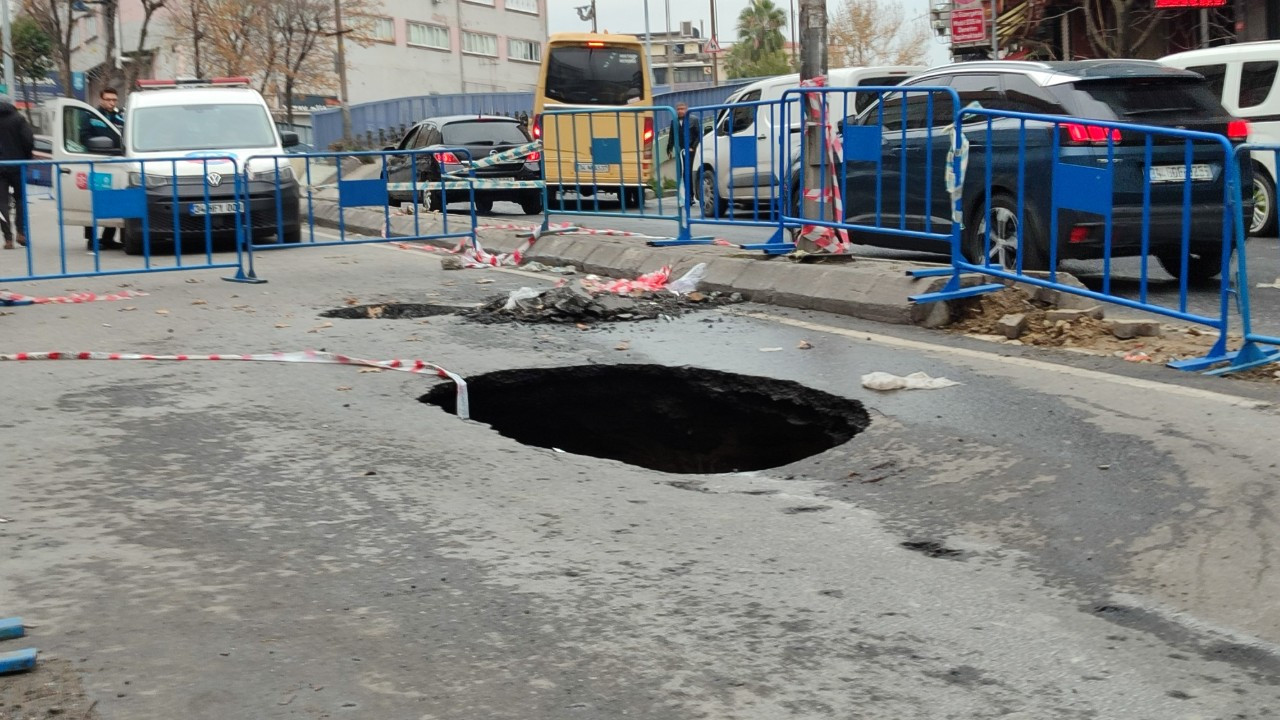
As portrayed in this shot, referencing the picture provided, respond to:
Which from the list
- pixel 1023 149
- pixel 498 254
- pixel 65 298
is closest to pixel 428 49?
pixel 498 254

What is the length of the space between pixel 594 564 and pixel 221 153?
1254 centimetres

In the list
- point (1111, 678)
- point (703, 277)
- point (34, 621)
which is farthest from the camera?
point (703, 277)

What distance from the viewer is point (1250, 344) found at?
264 inches

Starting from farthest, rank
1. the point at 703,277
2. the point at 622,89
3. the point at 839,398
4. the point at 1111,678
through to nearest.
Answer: the point at 622,89 < the point at 703,277 < the point at 839,398 < the point at 1111,678

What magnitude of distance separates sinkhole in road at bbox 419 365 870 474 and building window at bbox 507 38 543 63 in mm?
78060

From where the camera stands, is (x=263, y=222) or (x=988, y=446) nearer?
(x=988, y=446)

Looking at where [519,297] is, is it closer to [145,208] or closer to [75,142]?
[145,208]

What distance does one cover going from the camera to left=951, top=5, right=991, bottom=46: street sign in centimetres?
3672

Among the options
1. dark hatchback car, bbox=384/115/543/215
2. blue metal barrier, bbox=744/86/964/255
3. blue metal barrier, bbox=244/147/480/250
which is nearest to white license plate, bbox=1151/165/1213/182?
blue metal barrier, bbox=744/86/964/255

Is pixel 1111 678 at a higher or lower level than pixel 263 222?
lower

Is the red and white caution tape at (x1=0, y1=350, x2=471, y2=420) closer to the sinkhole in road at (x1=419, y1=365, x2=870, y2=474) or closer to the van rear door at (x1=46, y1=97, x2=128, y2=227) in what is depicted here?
the sinkhole in road at (x1=419, y1=365, x2=870, y2=474)

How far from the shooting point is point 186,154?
50.7ft

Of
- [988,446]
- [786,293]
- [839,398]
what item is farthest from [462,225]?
[988,446]

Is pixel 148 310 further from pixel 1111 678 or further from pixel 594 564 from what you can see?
pixel 1111 678
